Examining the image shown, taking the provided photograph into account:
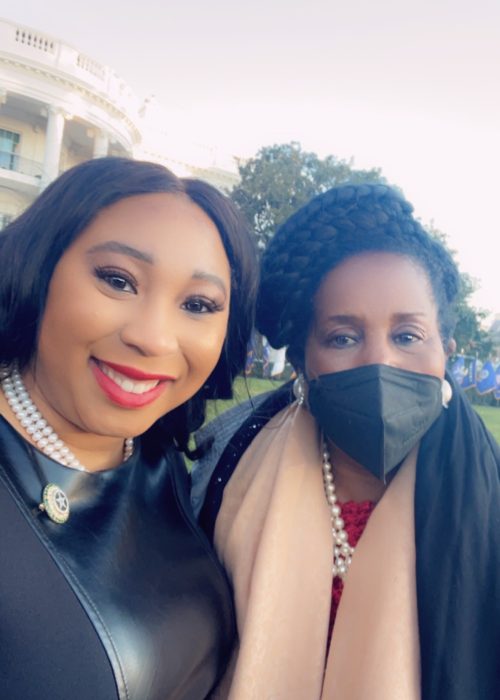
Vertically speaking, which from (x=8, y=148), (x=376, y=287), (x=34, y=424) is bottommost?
(x=34, y=424)

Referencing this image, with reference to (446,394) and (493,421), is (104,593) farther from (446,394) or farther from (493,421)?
(493,421)

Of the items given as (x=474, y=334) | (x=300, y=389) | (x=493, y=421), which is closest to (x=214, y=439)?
(x=300, y=389)

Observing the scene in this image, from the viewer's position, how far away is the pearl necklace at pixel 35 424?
1.41 m

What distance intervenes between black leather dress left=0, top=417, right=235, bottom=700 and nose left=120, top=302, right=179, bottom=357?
1.14 ft

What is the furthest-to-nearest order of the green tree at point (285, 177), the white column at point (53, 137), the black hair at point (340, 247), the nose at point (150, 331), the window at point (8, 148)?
1. the window at point (8, 148)
2. the white column at point (53, 137)
3. the green tree at point (285, 177)
4. the black hair at point (340, 247)
5. the nose at point (150, 331)

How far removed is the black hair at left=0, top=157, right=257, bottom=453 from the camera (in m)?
1.44

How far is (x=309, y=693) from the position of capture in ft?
5.07

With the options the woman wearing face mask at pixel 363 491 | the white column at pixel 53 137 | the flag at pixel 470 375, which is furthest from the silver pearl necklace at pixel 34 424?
the flag at pixel 470 375

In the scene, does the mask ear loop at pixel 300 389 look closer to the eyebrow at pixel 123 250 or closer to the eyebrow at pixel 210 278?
the eyebrow at pixel 210 278

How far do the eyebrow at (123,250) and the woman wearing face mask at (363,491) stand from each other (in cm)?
65

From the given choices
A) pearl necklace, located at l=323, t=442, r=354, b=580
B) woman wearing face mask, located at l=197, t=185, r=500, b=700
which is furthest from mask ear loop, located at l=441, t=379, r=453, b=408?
pearl necklace, located at l=323, t=442, r=354, b=580

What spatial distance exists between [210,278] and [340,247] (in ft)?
1.82

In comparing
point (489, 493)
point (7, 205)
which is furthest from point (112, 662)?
point (7, 205)

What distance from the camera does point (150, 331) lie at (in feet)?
4.53
